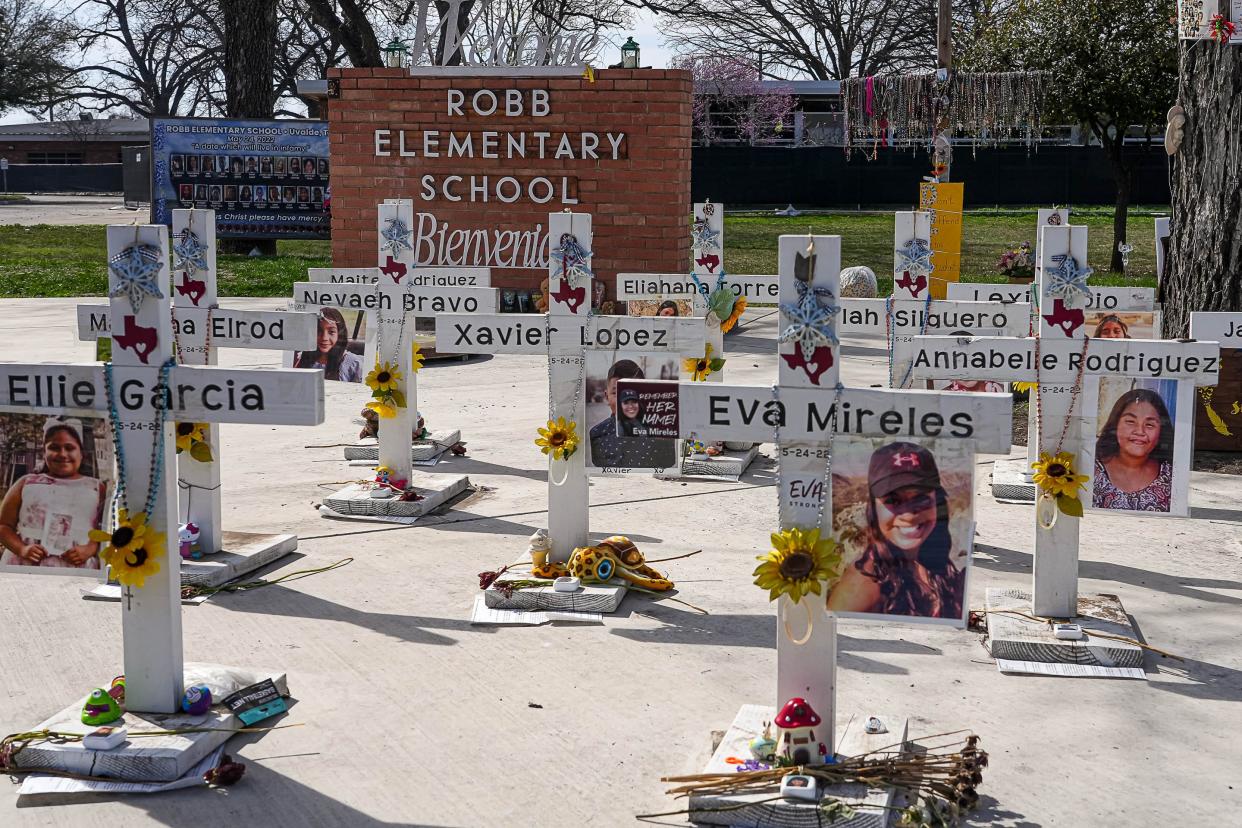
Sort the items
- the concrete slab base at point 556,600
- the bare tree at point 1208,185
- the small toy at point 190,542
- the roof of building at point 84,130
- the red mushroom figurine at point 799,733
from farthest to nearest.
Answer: the roof of building at point 84,130 < the bare tree at point 1208,185 < the small toy at point 190,542 < the concrete slab base at point 556,600 < the red mushroom figurine at point 799,733

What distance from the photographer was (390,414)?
9469 mm

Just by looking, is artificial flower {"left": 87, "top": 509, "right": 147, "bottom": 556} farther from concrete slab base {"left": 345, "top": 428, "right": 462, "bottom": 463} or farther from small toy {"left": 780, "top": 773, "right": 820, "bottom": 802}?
concrete slab base {"left": 345, "top": 428, "right": 462, "bottom": 463}

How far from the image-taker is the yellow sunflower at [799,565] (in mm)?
4977

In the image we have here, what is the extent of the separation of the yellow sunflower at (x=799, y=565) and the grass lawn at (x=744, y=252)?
687 inches

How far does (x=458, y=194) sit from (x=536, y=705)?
1156cm

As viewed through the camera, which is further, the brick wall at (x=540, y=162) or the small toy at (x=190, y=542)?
the brick wall at (x=540, y=162)

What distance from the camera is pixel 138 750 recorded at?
17.2 ft

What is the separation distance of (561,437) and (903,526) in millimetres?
2914

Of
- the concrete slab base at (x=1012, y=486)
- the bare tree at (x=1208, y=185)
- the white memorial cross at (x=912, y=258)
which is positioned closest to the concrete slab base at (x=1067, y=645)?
the concrete slab base at (x=1012, y=486)

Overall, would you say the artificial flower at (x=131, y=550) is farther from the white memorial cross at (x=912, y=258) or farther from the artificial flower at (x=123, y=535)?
the white memorial cross at (x=912, y=258)

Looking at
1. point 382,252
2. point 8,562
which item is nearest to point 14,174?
point 382,252

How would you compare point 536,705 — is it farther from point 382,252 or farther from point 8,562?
point 382,252

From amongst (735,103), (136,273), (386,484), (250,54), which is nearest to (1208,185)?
(386,484)

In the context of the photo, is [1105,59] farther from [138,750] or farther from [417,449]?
[138,750]
